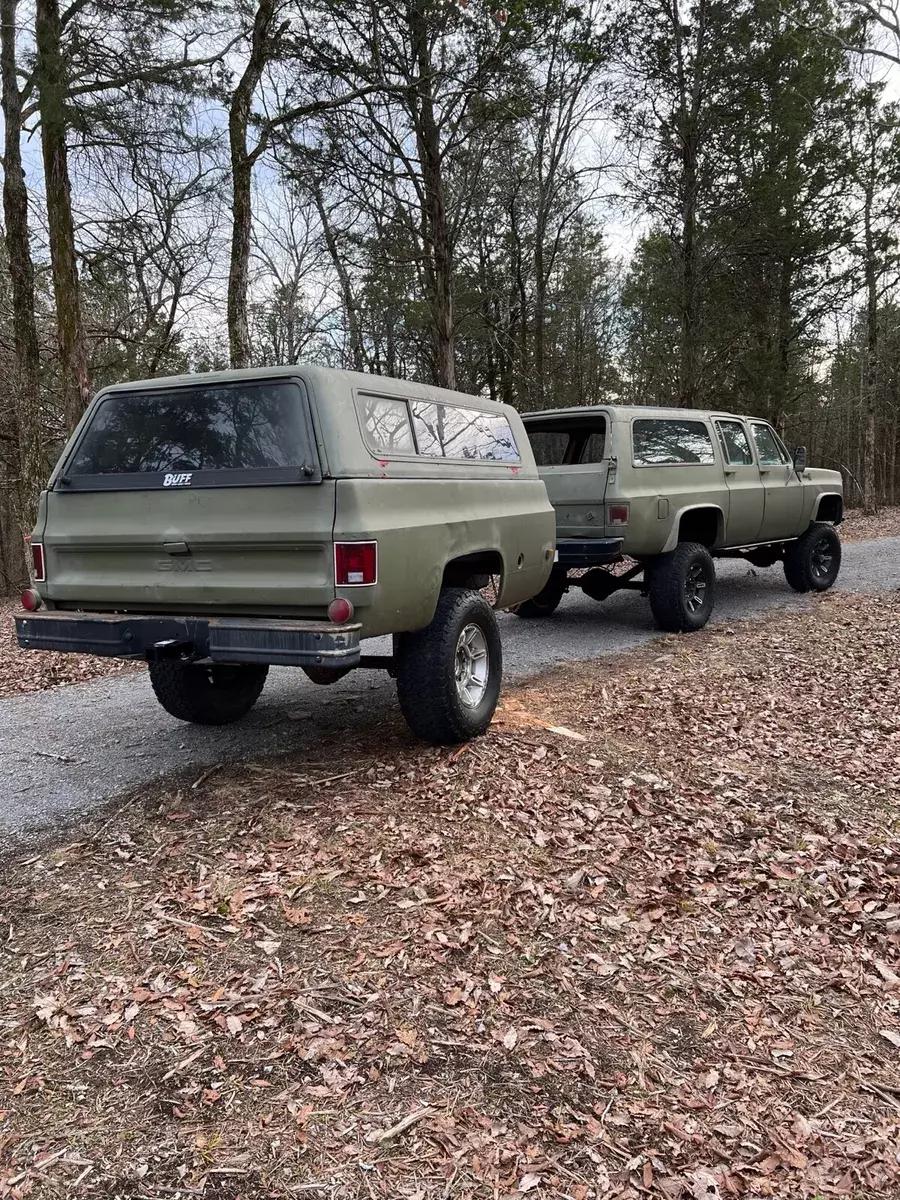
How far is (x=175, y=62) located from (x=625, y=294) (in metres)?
14.0

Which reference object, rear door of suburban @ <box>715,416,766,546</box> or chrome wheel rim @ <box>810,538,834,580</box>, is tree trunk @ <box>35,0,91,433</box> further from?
chrome wheel rim @ <box>810,538,834,580</box>

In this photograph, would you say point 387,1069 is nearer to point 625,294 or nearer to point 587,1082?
point 587,1082

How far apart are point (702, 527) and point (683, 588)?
1.05 m

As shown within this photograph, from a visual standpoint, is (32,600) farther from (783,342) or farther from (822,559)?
(783,342)

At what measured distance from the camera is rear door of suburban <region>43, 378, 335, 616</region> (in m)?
3.93

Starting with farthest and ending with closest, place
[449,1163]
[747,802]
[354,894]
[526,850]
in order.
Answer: [747,802] → [526,850] → [354,894] → [449,1163]

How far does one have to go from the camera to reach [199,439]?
428cm

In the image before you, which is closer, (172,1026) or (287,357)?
(172,1026)

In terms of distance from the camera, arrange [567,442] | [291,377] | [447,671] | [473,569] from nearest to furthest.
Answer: [291,377] < [447,671] < [473,569] < [567,442]

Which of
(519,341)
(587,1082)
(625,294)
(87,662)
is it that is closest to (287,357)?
(519,341)

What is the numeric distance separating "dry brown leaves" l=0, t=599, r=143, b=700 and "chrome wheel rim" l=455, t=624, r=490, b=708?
12.6 ft

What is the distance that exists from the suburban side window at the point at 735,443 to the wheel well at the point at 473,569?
15.3 ft

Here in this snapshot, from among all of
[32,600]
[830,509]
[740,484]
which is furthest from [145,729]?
[830,509]

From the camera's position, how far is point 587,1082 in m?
2.45
